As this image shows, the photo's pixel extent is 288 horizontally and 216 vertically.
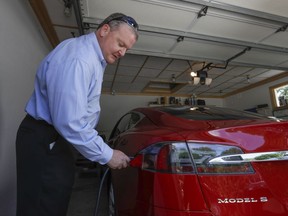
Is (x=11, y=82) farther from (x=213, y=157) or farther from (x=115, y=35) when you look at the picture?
(x=213, y=157)

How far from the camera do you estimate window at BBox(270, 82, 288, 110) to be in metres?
6.80

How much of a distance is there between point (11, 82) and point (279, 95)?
7.77 meters

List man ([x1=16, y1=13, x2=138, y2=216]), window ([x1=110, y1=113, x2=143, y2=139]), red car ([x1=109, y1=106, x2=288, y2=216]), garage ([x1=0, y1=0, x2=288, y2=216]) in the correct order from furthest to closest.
Result: garage ([x1=0, y1=0, x2=288, y2=216]), window ([x1=110, y1=113, x2=143, y2=139]), man ([x1=16, y1=13, x2=138, y2=216]), red car ([x1=109, y1=106, x2=288, y2=216])

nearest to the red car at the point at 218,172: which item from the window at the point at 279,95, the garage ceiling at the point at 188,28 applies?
the garage ceiling at the point at 188,28

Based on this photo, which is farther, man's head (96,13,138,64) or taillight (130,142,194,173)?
man's head (96,13,138,64)

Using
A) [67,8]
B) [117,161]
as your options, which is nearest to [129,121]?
[117,161]

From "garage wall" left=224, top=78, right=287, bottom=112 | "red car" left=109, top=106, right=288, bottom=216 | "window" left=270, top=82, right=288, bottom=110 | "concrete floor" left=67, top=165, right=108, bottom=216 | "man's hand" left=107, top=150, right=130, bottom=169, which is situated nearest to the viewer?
"red car" left=109, top=106, right=288, bottom=216

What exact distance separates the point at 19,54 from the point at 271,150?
2.46 metres

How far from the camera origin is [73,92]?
0.88 metres

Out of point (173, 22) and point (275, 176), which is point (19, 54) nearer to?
point (173, 22)

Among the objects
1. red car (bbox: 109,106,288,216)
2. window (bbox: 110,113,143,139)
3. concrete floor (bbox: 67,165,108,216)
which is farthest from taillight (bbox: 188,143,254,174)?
concrete floor (bbox: 67,165,108,216)

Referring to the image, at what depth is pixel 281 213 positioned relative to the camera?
31.1 inches

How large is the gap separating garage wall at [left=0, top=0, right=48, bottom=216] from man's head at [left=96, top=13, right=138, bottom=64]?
116 centimetres

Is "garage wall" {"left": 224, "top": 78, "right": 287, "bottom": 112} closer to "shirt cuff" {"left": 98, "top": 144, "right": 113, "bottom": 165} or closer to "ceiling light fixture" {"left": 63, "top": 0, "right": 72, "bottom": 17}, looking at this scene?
"ceiling light fixture" {"left": 63, "top": 0, "right": 72, "bottom": 17}
